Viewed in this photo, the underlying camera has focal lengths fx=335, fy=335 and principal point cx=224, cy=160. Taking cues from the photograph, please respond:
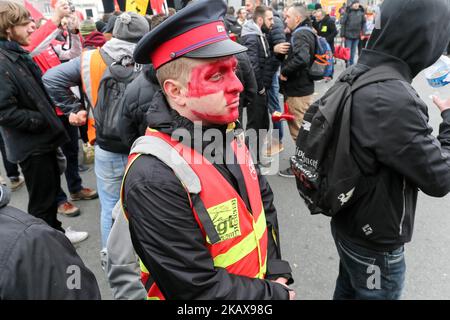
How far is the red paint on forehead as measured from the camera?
1.16 metres

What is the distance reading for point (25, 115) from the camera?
8.20ft

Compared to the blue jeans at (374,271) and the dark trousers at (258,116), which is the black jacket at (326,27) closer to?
the dark trousers at (258,116)

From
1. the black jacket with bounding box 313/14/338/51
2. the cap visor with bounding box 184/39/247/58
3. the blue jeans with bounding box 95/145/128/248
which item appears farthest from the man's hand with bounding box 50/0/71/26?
the black jacket with bounding box 313/14/338/51

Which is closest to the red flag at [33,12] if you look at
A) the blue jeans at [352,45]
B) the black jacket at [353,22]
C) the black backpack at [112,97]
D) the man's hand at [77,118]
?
the man's hand at [77,118]

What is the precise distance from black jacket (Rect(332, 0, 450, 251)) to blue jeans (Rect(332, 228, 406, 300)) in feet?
0.27

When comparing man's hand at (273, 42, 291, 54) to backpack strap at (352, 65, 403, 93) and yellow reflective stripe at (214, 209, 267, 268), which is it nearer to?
backpack strap at (352, 65, 403, 93)

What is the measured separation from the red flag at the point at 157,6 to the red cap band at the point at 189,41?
388 cm

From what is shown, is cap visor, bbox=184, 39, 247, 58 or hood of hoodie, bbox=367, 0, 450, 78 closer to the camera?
cap visor, bbox=184, 39, 247, 58

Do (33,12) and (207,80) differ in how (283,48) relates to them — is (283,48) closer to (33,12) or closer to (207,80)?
(33,12)

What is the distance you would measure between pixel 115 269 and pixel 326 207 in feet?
3.29

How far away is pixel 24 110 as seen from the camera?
98.9 inches

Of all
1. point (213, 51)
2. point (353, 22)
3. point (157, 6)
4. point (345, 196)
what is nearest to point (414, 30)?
point (345, 196)

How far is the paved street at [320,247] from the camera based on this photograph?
2.54m
